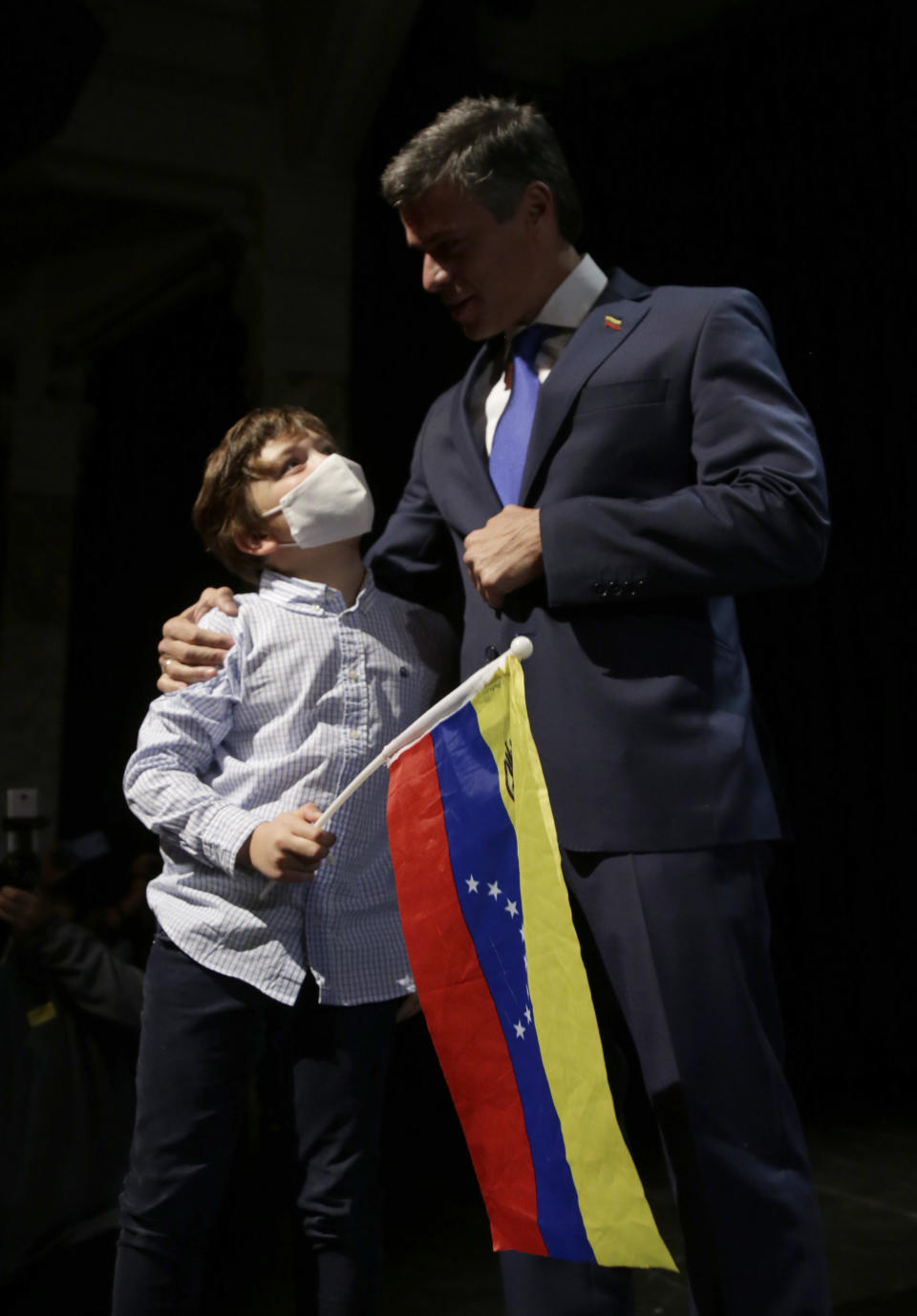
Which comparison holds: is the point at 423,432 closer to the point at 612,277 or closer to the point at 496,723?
the point at 612,277

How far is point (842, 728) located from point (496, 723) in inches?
116

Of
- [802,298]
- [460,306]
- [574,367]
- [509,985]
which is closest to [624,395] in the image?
[574,367]

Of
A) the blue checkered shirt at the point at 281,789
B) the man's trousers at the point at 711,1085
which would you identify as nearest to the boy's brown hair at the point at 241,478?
the blue checkered shirt at the point at 281,789

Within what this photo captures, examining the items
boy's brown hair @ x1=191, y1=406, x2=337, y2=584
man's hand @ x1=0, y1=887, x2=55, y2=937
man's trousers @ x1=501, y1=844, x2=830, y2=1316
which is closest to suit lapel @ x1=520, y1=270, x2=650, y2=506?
boy's brown hair @ x1=191, y1=406, x2=337, y2=584

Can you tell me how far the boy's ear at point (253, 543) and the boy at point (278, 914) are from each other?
20 mm

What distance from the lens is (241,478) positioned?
5.27ft

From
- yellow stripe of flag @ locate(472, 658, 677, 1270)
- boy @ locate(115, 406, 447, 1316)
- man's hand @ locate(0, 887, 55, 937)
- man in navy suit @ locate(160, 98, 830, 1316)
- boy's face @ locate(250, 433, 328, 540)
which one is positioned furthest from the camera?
man's hand @ locate(0, 887, 55, 937)

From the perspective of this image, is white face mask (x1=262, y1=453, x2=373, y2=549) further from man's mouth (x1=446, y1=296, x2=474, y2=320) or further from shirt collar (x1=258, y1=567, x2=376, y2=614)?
man's mouth (x1=446, y1=296, x2=474, y2=320)

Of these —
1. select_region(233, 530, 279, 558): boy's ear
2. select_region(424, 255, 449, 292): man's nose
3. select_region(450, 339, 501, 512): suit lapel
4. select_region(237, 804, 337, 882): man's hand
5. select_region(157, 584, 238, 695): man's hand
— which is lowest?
select_region(237, 804, 337, 882): man's hand

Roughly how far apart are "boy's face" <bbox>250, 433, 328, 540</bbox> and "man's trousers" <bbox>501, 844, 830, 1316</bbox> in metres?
0.61

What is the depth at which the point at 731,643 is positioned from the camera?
Answer: 1.39 metres

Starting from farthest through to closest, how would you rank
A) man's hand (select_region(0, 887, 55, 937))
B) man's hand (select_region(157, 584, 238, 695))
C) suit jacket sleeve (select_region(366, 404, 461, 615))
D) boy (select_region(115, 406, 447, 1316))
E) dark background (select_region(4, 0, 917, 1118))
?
1. dark background (select_region(4, 0, 917, 1118))
2. man's hand (select_region(0, 887, 55, 937))
3. suit jacket sleeve (select_region(366, 404, 461, 615))
4. man's hand (select_region(157, 584, 238, 695))
5. boy (select_region(115, 406, 447, 1316))

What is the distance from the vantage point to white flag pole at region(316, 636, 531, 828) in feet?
4.14

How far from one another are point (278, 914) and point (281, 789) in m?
0.14
